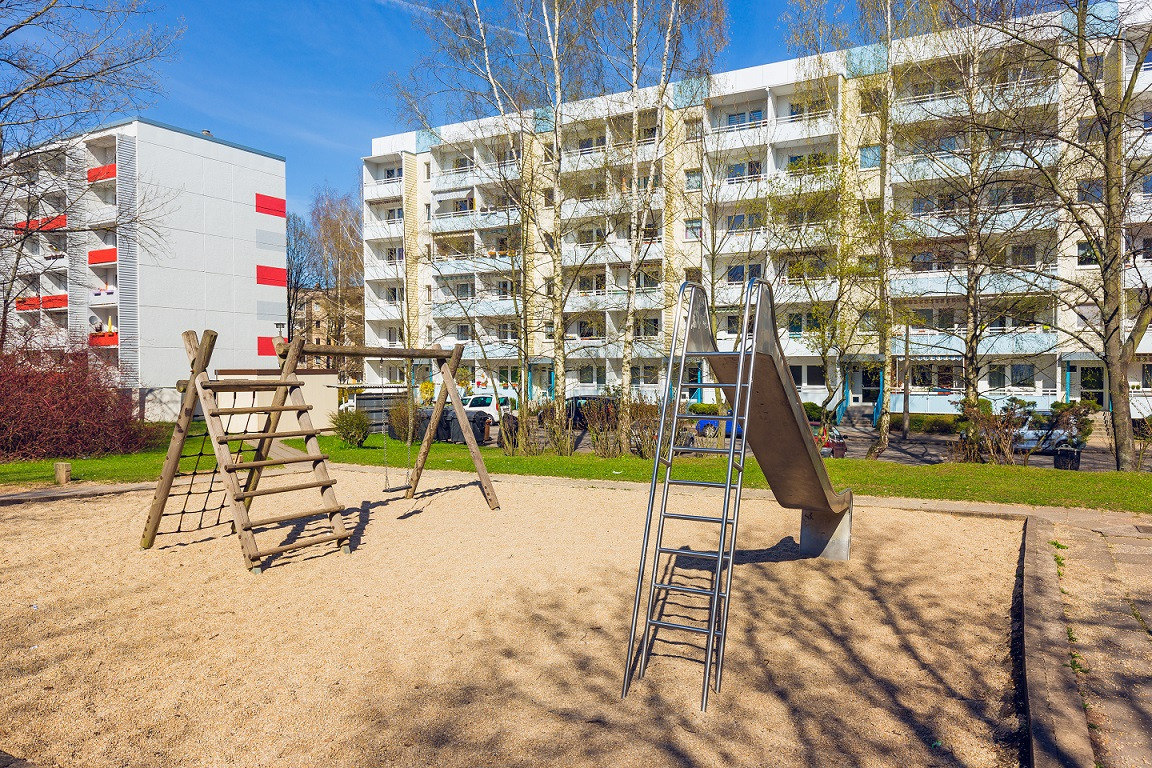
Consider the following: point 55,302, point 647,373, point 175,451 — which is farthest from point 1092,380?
point 55,302

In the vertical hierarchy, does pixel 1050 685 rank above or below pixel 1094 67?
below

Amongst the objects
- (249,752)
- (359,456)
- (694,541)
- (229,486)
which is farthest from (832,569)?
(359,456)

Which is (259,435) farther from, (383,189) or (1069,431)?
(383,189)

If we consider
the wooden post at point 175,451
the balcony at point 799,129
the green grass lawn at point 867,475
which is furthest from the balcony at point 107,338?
the wooden post at point 175,451

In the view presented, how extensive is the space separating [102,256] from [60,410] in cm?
2359

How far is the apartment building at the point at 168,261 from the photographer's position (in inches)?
1299

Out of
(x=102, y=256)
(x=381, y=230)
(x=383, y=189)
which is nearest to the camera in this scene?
(x=102, y=256)

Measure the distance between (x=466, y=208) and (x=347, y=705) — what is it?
36744 mm

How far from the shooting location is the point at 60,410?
591 inches

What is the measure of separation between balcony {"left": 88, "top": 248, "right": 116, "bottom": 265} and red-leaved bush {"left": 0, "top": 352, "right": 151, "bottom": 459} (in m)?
20.9

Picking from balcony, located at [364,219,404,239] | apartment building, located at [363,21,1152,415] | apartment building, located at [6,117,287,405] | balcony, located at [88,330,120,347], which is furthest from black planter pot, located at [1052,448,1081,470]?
balcony, located at [88,330,120,347]

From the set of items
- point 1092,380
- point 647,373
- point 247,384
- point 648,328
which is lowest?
point 247,384

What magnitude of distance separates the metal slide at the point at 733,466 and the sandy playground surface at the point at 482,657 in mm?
199

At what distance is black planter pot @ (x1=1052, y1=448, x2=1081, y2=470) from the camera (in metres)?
13.6
